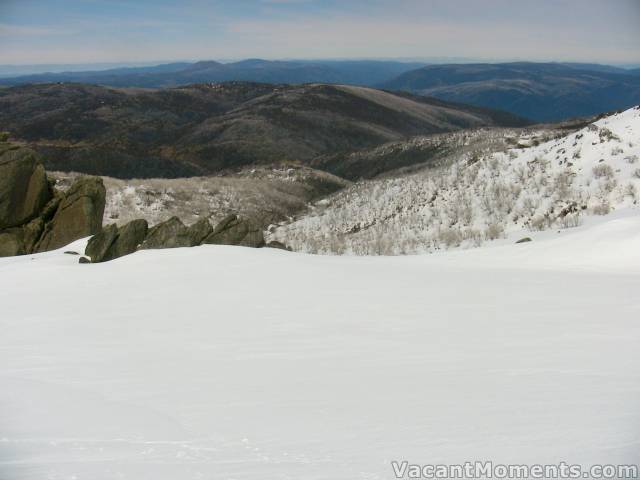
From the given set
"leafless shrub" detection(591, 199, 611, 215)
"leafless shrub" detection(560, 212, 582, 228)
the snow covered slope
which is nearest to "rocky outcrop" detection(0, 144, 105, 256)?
the snow covered slope

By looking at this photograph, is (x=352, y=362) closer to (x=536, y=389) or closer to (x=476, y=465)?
(x=536, y=389)

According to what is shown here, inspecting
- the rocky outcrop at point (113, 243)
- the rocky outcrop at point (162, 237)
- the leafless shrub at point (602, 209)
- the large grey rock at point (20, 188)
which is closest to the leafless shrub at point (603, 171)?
the leafless shrub at point (602, 209)

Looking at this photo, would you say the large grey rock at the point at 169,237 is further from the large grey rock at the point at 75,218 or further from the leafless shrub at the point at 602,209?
the leafless shrub at the point at 602,209

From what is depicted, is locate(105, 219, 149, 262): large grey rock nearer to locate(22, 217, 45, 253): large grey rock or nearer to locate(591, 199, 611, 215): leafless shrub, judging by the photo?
locate(22, 217, 45, 253): large grey rock

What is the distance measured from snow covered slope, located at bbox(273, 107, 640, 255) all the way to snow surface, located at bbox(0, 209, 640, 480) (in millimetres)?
7458

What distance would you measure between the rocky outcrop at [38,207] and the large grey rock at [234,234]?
5051 millimetres

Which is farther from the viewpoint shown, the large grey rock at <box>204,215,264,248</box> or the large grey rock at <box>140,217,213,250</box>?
the large grey rock at <box>204,215,264,248</box>

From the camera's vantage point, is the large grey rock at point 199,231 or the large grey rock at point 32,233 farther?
A: the large grey rock at point 32,233

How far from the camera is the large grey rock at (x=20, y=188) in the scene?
53.2ft

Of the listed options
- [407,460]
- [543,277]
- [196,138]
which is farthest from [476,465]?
[196,138]

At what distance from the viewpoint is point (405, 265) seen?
31.1 ft

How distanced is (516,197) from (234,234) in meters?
10.9

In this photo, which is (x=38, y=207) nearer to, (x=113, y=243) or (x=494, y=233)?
(x=113, y=243)

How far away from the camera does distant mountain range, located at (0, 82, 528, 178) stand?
8175cm
